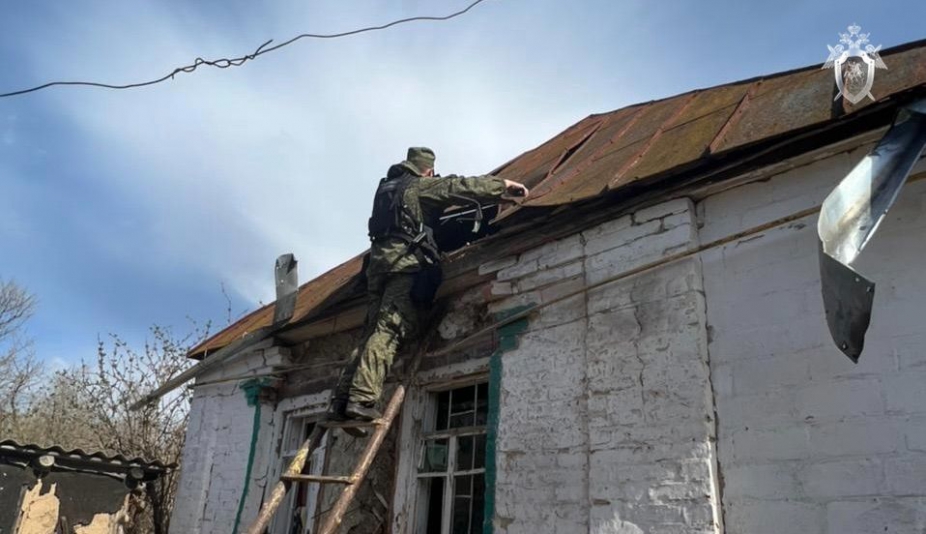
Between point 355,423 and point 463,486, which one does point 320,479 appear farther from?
point 463,486

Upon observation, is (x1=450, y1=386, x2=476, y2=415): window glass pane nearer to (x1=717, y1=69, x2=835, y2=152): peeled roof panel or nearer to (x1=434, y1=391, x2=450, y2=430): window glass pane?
(x1=434, y1=391, x2=450, y2=430): window glass pane

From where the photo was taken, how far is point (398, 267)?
4.75 metres

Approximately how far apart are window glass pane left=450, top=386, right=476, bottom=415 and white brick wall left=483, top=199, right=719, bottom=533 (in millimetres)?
738

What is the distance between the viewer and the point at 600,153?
5121mm

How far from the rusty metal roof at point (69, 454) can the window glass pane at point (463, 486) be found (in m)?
4.07

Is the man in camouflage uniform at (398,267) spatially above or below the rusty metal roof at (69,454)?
above

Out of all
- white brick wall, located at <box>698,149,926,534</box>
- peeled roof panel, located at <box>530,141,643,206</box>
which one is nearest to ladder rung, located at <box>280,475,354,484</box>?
peeled roof panel, located at <box>530,141,643,206</box>

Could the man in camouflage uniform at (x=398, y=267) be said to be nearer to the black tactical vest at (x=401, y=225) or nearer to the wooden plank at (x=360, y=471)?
the black tactical vest at (x=401, y=225)

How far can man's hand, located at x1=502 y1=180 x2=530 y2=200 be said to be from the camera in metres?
A: 4.82

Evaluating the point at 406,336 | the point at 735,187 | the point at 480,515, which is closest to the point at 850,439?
the point at 735,187

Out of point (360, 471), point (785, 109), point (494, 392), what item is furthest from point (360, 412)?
point (785, 109)

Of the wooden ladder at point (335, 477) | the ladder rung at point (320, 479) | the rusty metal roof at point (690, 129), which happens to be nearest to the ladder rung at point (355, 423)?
the wooden ladder at point (335, 477)

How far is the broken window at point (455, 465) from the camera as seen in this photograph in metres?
4.77

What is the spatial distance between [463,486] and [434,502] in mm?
358
